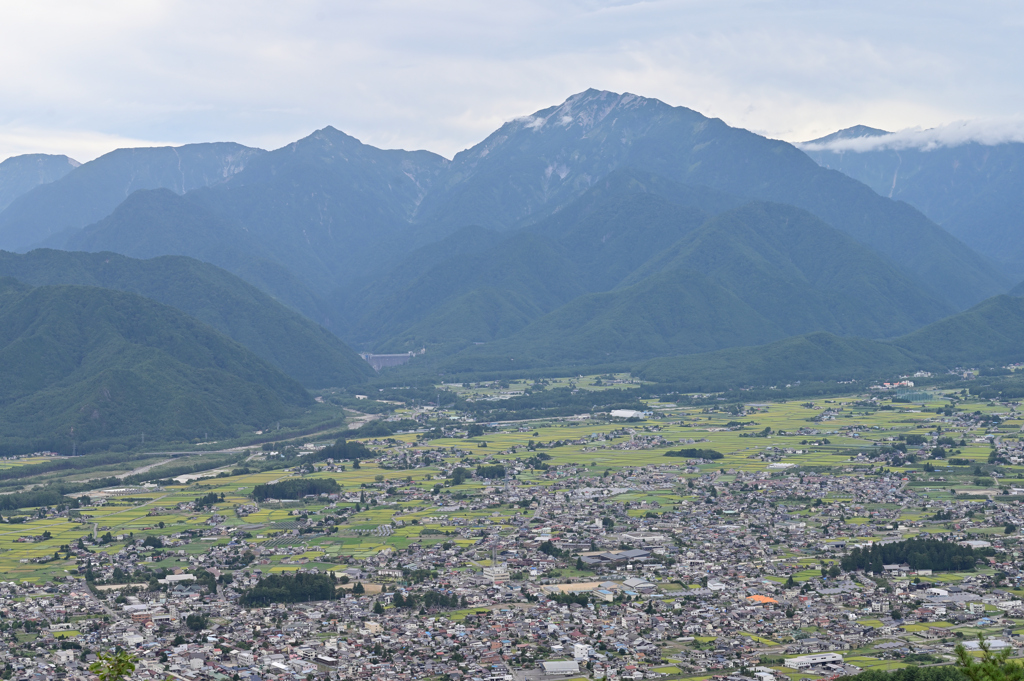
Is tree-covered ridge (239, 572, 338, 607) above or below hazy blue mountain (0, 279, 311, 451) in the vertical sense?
below

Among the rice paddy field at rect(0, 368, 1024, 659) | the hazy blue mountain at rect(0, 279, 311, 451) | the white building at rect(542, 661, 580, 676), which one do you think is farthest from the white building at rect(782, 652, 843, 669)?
the hazy blue mountain at rect(0, 279, 311, 451)

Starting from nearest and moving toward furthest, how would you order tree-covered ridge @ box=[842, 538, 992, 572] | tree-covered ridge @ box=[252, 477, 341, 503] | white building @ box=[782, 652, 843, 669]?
white building @ box=[782, 652, 843, 669], tree-covered ridge @ box=[842, 538, 992, 572], tree-covered ridge @ box=[252, 477, 341, 503]

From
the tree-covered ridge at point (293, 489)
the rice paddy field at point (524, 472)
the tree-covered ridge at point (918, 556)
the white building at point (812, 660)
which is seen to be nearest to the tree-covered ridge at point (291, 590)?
the rice paddy field at point (524, 472)

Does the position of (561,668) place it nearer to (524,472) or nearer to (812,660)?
(812,660)

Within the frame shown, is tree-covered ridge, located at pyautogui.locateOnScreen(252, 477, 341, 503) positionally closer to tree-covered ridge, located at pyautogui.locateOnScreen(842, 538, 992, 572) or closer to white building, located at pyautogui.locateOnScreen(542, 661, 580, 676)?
tree-covered ridge, located at pyautogui.locateOnScreen(842, 538, 992, 572)

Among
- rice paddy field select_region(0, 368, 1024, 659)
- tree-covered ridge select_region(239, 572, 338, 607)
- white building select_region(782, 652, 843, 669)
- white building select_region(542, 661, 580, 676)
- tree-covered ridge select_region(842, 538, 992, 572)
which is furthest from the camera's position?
rice paddy field select_region(0, 368, 1024, 659)

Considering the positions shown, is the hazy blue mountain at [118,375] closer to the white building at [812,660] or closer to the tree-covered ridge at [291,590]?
the tree-covered ridge at [291,590]
